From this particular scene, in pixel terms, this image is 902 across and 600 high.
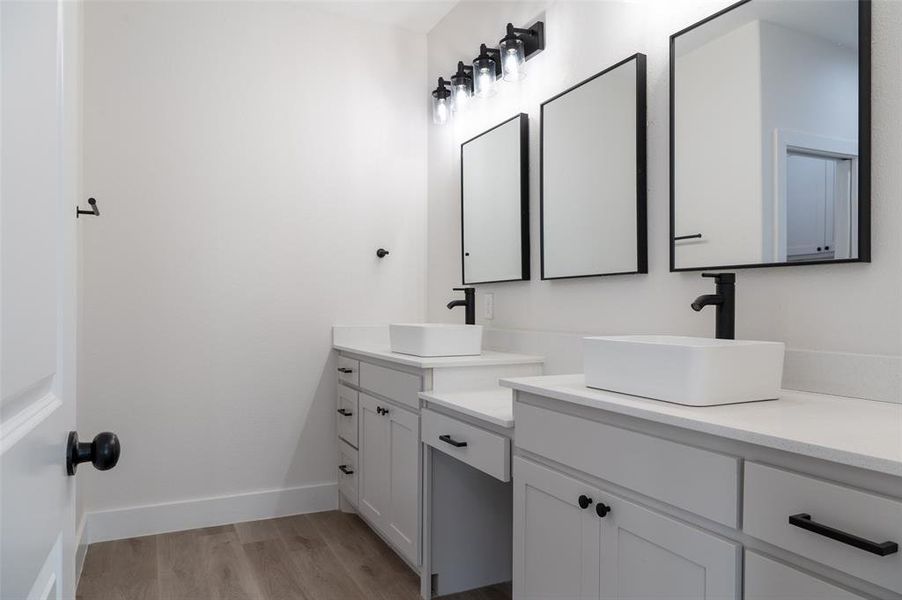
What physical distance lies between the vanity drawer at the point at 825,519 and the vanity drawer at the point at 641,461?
0.05 metres

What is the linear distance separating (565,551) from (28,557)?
1.15 m

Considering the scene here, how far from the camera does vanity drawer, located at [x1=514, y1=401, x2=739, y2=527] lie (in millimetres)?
1027

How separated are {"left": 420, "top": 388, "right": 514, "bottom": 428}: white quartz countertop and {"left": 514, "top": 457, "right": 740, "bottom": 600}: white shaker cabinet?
0.14 metres

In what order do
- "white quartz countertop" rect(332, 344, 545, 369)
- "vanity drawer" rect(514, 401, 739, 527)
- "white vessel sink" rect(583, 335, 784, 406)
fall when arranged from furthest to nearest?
"white quartz countertop" rect(332, 344, 545, 369), "white vessel sink" rect(583, 335, 784, 406), "vanity drawer" rect(514, 401, 739, 527)

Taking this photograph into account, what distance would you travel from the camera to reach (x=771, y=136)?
145 cm

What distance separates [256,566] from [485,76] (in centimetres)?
220

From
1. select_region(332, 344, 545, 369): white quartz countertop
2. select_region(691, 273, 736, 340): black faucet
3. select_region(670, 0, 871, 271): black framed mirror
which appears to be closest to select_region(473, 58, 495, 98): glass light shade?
select_region(670, 0, 871, 271): black framed mirror

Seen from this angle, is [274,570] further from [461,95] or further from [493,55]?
[493,55]

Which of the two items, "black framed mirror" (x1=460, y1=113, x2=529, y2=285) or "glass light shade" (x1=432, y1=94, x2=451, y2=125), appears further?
"glass light shade" (x1=432, y1=94, x2=451, y2=125)

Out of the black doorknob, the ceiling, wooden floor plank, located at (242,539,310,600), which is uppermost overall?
the ceiling

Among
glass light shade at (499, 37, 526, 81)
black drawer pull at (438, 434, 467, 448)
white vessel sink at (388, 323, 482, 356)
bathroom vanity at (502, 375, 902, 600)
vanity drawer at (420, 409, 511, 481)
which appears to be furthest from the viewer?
glass light shade at (499, 37, 526, 81)

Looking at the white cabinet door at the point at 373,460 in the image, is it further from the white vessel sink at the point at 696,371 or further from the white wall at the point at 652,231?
the white vessel sink at the point at 696,371

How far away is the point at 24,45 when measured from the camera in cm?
48

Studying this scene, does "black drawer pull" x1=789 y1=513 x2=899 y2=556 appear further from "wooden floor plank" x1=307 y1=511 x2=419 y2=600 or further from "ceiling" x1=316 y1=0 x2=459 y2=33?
"ceiling" x1=316 y1=0 x2=459 y2=33
